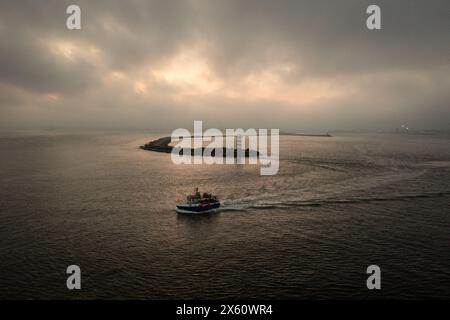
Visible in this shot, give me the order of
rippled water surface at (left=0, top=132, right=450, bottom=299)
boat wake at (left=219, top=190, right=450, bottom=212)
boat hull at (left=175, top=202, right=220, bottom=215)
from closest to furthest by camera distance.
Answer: rippled water surface at (left=0, top=132, right=450, bottom=299) < boat hull at (left=175, top=202, right=220, bottom=215) < boat wake at (left=219, top=190, right=450, bottom=212)

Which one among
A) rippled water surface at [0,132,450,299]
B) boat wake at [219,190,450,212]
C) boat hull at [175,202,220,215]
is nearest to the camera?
rippled water surface at [0,132,450,299]

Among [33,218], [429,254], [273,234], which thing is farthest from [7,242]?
[429,254]

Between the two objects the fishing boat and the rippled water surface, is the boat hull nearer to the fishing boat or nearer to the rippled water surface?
the fishing boat

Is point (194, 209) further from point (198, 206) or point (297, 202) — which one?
point (297, 202)

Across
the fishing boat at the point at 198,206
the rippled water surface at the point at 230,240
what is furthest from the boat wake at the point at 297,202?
the fishing boat at the point at 198,206

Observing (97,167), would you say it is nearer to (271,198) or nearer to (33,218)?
(33,218)

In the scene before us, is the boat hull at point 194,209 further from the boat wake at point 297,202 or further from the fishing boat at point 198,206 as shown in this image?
the boat wake at point 297,202

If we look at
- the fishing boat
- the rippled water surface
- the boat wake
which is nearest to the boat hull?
the fishing boat

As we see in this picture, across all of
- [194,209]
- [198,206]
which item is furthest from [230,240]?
[194,209]
